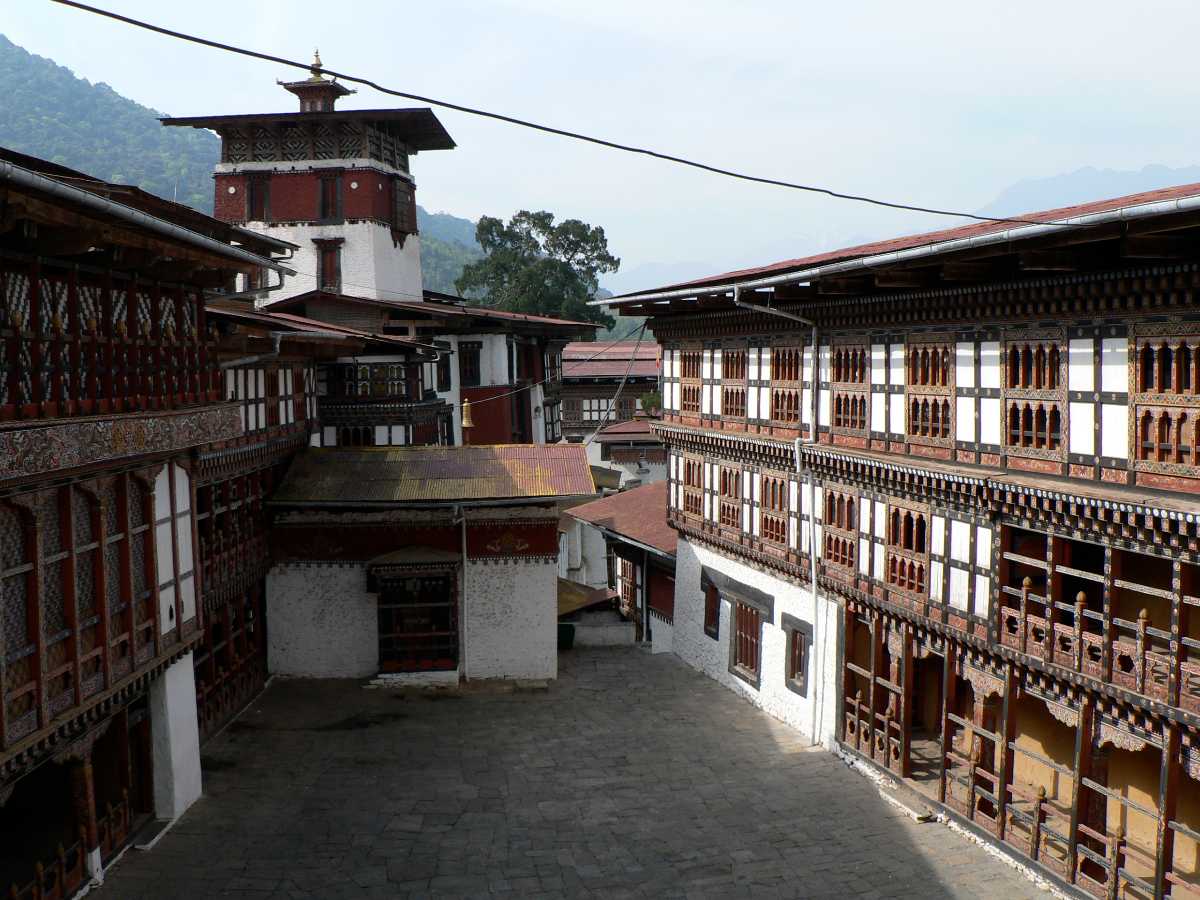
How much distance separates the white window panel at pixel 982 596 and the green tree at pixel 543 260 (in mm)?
55665

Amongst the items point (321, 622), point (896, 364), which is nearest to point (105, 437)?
point (896, 364)

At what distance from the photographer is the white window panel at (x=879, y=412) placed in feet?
59.8

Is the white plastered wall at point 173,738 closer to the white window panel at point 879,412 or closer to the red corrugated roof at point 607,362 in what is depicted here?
the white window panel at point 879,412

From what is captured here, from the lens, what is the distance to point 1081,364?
14016 millimetres

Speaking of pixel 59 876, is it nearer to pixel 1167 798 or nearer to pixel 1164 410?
pixel 1167 798

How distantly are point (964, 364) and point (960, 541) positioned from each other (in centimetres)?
257

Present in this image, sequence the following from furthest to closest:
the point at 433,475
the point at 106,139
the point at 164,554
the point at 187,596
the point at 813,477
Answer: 1. the point at 106,139
2. the point at 433,475
3. the point at 813,477
4. the point at 187,596
5. the point at 164,554

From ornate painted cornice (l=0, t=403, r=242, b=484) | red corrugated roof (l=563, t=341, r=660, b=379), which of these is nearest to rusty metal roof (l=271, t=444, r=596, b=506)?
ornate painted cornice (l=0, t=403, r=242, b=484)

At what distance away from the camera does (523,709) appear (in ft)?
74.1

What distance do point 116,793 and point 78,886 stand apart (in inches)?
64.7

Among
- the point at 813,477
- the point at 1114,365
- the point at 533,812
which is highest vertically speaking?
the point at 1114,365

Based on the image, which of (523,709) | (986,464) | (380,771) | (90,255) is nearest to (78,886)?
(380,771)

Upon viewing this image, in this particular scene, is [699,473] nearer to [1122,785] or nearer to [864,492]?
[864,492]

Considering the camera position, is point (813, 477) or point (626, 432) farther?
point (626, 432)
